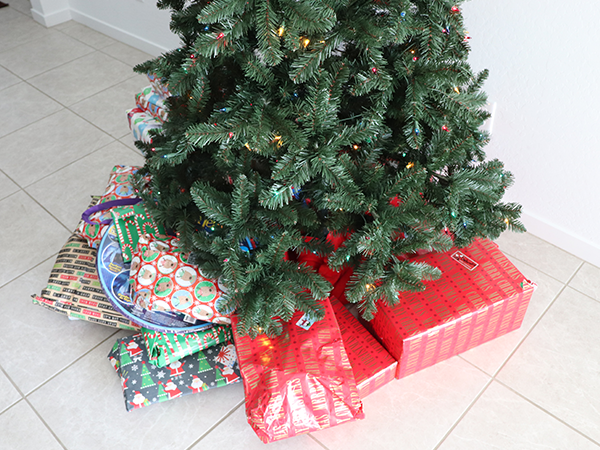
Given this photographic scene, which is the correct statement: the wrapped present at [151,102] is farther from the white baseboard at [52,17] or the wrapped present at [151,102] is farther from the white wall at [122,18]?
the white baseboard at [52,17]

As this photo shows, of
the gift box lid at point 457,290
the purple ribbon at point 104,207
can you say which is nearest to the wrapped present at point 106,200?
the purple ribbon at point 104,207

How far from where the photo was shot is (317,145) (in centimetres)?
103

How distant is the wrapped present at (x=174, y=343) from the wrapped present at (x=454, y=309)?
0.44m

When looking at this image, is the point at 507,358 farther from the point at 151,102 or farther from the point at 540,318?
the point at 151,102

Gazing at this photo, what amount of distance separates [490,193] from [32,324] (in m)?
1.37

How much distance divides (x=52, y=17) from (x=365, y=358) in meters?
3.08

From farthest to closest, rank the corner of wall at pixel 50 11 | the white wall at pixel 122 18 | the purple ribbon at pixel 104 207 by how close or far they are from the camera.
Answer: the corner of wall at pixel 50 11 < the white wall at pixel 122 18 < the purple ribbon at pixel 104 207

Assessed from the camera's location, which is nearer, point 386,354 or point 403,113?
point 403,113

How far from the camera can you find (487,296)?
1.31 m

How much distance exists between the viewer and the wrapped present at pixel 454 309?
4.18 feet

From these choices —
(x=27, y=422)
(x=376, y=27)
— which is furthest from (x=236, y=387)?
(x=376, y=27)

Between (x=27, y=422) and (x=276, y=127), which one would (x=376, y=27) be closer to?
(x=276, y=127)

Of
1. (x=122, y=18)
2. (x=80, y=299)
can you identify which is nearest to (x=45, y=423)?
(x=80, y=299)

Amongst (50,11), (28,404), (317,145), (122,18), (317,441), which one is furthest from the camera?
(50,11)
